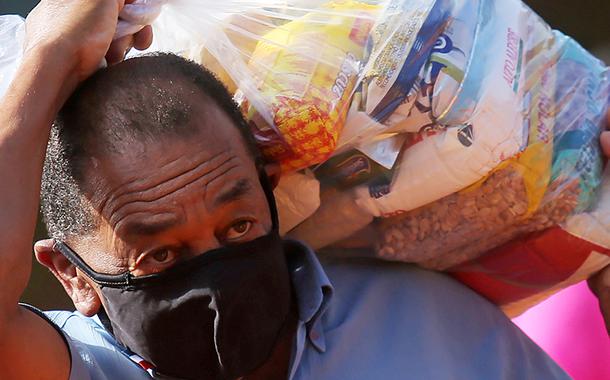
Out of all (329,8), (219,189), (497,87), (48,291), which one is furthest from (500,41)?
(48,291)

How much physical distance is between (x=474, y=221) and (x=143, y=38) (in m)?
0.87

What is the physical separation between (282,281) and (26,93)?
686mm

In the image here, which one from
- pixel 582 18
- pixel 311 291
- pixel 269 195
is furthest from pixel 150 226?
pixel 582 18

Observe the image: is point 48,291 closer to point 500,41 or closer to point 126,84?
point 126,84

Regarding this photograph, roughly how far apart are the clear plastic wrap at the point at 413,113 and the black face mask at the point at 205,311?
0.27 metres

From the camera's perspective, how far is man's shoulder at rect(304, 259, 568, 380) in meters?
2.35

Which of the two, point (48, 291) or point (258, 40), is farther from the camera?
point (48, 291)

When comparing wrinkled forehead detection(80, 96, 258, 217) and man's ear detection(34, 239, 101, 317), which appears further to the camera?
man's ear detection(34, 239, 101, 317)

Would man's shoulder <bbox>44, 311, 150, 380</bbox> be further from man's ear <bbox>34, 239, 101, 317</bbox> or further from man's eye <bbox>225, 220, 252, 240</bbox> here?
man's eye <bbox>225, 220, 252, 240</bbox>

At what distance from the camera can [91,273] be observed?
2.22 metres

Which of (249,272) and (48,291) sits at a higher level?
(249,272)

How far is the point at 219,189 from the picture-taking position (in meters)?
2.17

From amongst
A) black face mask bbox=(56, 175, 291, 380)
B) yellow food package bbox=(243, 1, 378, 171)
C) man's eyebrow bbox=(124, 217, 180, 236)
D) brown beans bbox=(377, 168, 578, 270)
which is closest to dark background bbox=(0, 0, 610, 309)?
brown beans bbox=(377, 168, 578, 270)

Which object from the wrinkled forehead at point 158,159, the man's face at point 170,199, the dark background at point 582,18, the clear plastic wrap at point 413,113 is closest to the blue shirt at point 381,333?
the clear plastic wrap at point 413,113
